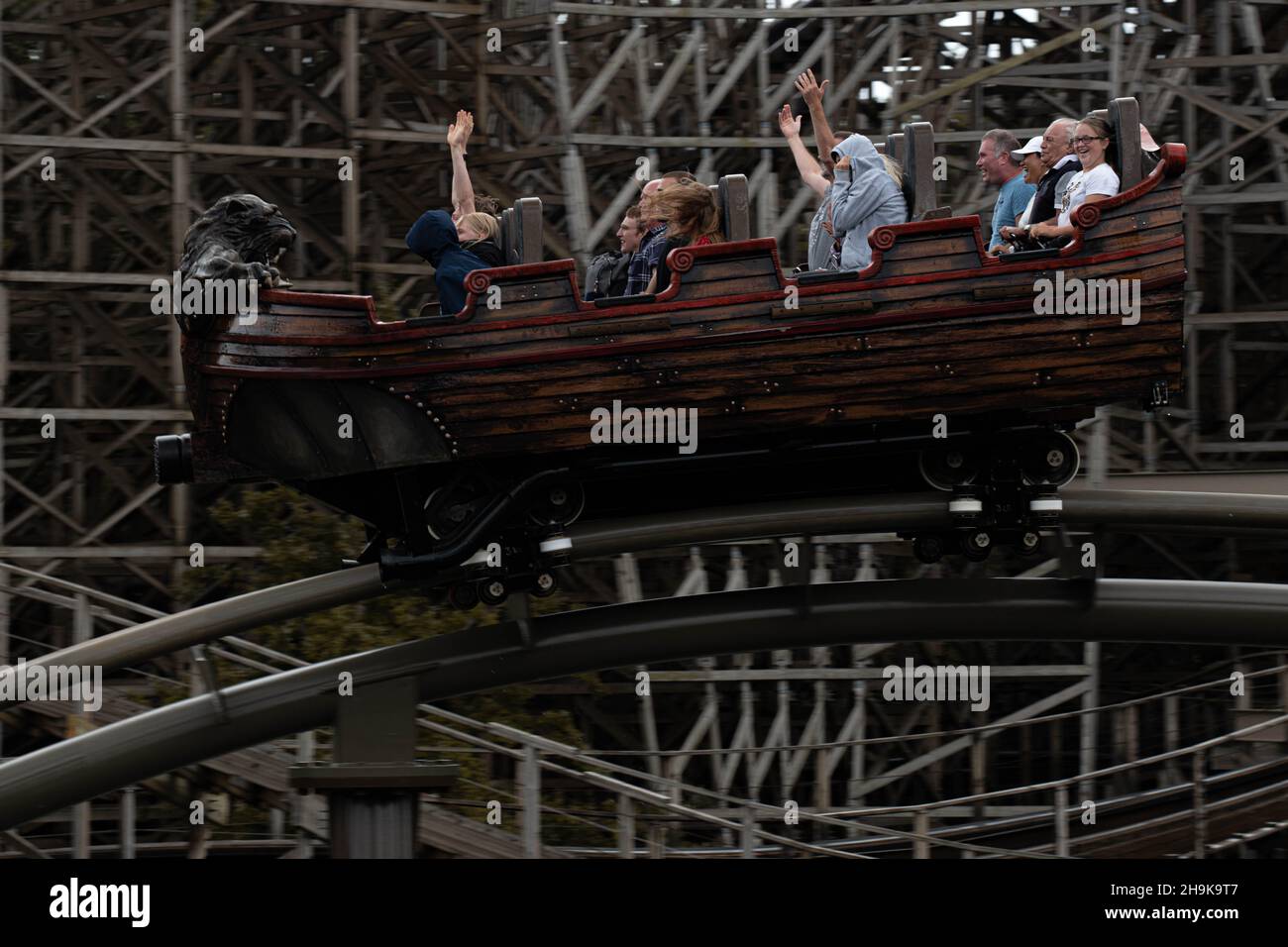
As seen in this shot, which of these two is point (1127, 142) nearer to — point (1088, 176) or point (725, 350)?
point (1088, 176)

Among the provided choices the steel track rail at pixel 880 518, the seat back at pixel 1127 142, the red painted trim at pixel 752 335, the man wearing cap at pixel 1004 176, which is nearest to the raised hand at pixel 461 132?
the red painted trim at pixel 752 335

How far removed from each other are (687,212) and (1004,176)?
159cm

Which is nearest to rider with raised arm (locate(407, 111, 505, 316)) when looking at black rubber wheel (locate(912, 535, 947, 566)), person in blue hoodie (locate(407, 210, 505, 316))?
person in blue hoodie (locate(407, 210, 505, 316))

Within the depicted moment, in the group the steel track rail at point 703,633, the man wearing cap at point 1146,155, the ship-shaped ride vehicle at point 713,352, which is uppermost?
the man wearing cap at point 1146,155

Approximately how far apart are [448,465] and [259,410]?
851 millimetres

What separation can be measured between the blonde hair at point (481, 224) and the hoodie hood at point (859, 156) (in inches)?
65.2

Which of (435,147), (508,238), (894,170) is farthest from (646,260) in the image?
(435,147)

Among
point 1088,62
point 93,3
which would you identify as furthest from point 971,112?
point 93,3

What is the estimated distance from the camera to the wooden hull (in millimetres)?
7547

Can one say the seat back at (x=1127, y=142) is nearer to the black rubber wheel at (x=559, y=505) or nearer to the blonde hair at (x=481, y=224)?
the black rubber wheel at (x=559, y=505)

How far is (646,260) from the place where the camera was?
817 centimetres

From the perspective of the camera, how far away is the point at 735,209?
8.36 meters

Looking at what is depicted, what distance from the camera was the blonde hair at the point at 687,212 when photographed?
8.05m
